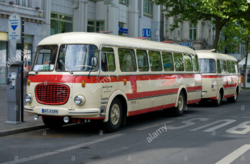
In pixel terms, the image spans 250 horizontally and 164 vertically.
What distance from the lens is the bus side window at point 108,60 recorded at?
31.2ft

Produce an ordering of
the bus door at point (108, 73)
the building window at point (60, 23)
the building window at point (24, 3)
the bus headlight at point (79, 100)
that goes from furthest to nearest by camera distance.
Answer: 1. the building window at point (60, 23)
2. the building window at point (24, 3)
3. the bus door at point (108, 73)
4. the bus headlight at point (79, 100)

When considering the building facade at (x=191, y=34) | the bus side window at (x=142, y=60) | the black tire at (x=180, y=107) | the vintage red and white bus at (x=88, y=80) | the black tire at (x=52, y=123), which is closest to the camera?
the vintage red and white bus at (x=88, y=80)

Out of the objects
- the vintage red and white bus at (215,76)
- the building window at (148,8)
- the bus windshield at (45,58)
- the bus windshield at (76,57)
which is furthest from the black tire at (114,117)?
the building window at (148,8)

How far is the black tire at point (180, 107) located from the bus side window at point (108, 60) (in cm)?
468

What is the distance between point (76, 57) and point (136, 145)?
8.95 feet

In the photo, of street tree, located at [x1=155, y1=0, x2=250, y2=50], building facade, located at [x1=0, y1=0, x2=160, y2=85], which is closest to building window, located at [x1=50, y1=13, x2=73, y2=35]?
building facade, located at [x1=0, y1=0, x2=160, y2=85]

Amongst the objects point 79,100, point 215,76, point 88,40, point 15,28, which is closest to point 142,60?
point 88,40

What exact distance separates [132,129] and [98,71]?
7.34 ft

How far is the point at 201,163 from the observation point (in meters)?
6.48

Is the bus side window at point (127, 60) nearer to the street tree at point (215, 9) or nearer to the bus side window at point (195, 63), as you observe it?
the bus side window at point (195, 63)

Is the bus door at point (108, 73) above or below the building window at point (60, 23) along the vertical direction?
below

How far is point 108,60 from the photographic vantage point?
9.70 metres

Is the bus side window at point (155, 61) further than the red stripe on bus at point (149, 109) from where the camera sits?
Yes

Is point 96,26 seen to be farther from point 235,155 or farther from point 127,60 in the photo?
point 235,155
